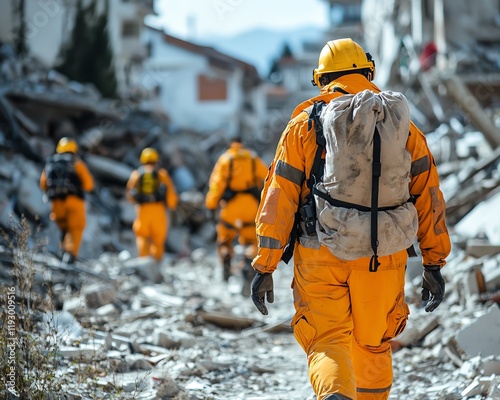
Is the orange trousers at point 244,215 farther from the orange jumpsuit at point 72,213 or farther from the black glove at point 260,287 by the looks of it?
the black glove at point 260,287

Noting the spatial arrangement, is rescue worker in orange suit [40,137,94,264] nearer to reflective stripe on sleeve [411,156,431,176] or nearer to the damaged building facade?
the damaged building facade

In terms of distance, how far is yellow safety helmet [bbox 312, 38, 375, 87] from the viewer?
4.33m

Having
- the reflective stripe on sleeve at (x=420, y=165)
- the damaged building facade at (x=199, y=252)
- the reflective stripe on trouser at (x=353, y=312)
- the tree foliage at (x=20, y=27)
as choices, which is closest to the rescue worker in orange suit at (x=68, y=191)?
the damaged building facade at (x=199, y=252)

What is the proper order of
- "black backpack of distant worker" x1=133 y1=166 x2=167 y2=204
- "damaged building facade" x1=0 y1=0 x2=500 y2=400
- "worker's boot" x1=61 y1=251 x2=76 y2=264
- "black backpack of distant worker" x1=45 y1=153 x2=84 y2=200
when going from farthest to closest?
"black backpack of distant worker" x1=133 y1=166 x2=167 y2=204 → "black backpack of distant worker" x1=45 y1=153 x2=84 y2=200 → "worker's boot" x1=61 y1=251 x2=76 y2=264 → "damaged building facade" x1=0 y1=0 x2=500 y2=400

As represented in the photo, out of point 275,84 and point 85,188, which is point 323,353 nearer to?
point 85,188

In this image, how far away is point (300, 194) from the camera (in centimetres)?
419

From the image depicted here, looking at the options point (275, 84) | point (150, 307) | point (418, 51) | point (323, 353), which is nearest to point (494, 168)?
point (150, 307)

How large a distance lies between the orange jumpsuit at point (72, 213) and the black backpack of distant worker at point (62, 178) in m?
0.06

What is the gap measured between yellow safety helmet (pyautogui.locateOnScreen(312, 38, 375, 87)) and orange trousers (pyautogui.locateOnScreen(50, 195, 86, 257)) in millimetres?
7487

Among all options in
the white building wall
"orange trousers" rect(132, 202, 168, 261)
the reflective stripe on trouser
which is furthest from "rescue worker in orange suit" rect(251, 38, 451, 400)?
the white building wall

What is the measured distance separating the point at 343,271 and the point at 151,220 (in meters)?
8.50

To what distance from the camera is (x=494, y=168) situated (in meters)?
11.6

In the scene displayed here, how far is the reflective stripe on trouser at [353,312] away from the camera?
3943 mm

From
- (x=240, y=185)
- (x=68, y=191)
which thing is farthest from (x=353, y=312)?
(x=68, y=191)
